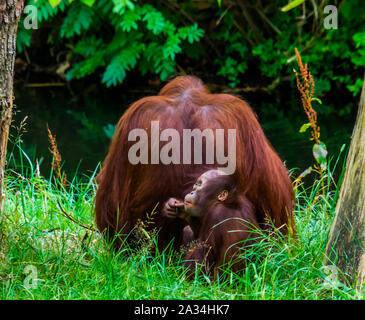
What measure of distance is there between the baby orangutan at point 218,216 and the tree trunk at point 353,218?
15.6 inches

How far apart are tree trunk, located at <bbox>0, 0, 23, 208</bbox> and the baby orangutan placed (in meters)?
0.85

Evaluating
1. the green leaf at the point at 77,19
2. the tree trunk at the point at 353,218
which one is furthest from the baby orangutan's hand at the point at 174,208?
the green leaf at the point at 77,19

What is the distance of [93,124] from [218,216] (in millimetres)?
6791

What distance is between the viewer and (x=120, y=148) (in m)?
3.27

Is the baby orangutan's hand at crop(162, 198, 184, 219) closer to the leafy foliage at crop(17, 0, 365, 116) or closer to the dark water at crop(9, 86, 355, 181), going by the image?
the dark water at crop(9, 86, 355, 181)

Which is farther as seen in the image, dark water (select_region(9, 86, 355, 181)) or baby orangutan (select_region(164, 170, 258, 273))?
dark water (select_region(9, 86, 355, 181))

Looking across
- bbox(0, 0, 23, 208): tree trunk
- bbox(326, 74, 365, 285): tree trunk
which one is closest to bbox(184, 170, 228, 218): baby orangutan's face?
bbox(326, 74, 365, 285): tree trunk

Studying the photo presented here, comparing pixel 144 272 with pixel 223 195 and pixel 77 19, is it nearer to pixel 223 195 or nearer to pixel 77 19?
pixel 223 195

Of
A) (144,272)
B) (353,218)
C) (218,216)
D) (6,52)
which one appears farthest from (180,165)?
(6,52)

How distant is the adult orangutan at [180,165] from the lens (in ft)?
10.3

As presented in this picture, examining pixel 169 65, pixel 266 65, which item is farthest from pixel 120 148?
pixel 266 65

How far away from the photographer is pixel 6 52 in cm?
294

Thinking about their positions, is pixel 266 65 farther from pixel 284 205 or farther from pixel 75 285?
pixel 75 285

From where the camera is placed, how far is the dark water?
288 inches
